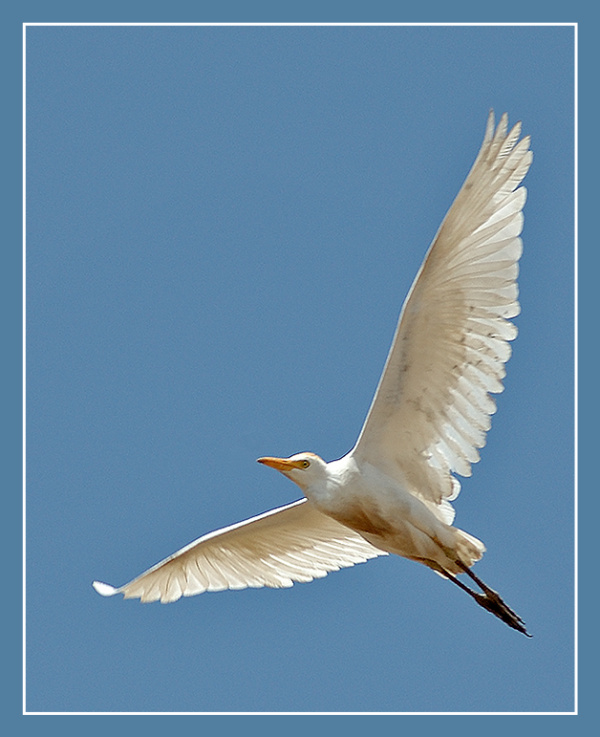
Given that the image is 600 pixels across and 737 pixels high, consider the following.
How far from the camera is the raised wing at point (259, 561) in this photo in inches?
479

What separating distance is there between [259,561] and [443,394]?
2.74m

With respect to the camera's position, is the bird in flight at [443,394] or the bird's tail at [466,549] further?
the bird's tail at [466,549]

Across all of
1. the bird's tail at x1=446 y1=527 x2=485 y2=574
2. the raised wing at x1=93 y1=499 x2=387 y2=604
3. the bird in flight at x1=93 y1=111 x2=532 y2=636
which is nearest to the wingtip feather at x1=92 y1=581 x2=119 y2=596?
the raised wing at x1=93 y1=499 x2=387 y2=604

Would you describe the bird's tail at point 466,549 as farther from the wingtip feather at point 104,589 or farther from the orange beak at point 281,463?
the wingtip feather at point 104,589

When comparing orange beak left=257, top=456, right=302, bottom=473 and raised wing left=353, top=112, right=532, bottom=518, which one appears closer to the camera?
raised wing left=353, top=112, right=532, bottom=518

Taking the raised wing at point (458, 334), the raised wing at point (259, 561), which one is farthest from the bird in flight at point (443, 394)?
the raised wing at point (259, 561)

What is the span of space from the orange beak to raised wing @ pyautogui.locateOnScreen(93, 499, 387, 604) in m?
1.37

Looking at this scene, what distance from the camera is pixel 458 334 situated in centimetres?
1044

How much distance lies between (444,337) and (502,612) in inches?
105

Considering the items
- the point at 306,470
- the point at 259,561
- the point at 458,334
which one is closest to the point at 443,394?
the point at 458,334

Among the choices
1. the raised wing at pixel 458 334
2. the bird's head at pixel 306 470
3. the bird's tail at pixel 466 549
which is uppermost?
the raised wing at pixel 458 334

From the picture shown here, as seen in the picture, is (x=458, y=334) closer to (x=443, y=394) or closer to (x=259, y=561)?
(x=443, y=394)

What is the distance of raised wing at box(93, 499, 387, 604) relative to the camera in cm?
1216

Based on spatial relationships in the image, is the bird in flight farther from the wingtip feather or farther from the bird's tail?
the wingtip feather
